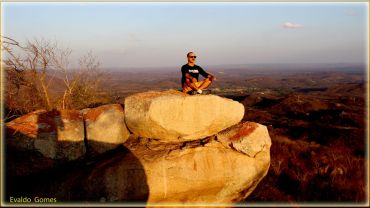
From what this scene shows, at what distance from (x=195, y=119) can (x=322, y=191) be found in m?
5.43

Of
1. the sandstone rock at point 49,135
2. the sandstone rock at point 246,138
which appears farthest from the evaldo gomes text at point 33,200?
the sandstone rock at point 246,138

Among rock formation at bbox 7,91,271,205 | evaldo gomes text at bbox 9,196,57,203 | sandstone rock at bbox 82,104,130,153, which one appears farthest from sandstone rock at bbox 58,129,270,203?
sandstone rock at bbox 82,104,130,153

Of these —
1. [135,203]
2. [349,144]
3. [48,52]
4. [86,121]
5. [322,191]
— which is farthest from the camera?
[349,144]

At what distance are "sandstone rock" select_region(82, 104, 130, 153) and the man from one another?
2456 mm

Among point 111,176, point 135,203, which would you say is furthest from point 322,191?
point 111,176

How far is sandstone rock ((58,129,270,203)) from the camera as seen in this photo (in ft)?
27.9

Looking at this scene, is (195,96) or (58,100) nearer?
(195,96)

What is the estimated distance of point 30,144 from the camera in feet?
28.6

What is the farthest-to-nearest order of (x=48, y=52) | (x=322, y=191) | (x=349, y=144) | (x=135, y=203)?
(x=349, y=144) → (x=48, y=52) → (x=322, y=191) → (x=135, y=203)

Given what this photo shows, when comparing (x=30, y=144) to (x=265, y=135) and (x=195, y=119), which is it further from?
(x=265, y=135)

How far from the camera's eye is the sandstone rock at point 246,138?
380 inches

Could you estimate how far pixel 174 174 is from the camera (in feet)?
29.0

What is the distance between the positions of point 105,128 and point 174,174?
8.66ft

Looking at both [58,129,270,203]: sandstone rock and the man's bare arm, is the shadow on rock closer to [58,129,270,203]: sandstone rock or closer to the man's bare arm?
[58,129,270,203]: sandstone rock
